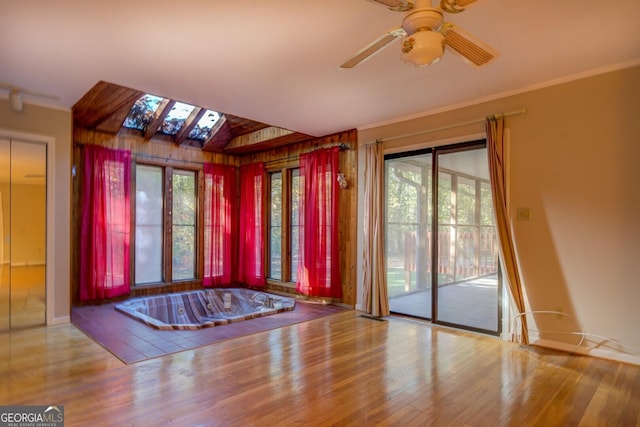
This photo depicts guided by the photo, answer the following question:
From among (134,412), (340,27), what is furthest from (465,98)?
(134,412)

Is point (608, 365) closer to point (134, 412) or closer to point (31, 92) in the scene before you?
point (134, 412)

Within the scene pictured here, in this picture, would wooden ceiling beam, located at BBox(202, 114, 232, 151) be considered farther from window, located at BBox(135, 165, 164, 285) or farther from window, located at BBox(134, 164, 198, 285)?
window, located at BBox(135, 165, 164, 285)

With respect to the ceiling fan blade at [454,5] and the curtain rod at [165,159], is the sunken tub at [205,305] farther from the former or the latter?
the ceiling fan blade at [454,5]

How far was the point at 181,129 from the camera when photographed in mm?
5539

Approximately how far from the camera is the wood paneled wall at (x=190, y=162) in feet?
15.7

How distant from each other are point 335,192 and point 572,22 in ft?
10.8

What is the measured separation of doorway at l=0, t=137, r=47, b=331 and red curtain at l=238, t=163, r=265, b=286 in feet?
9.67

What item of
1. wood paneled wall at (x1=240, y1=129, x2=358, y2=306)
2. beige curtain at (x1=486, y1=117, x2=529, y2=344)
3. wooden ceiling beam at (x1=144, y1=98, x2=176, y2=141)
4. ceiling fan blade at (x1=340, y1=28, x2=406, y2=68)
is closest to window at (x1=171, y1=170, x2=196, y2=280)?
wooden ceiling beam at (x1=144, y1=98, x2=176, y2=141)

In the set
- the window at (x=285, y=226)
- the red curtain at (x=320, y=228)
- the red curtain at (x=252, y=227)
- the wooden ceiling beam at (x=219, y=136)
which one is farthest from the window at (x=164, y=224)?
the red curtain at (x=320, y=228)

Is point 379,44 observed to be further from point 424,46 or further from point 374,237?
point 374,237

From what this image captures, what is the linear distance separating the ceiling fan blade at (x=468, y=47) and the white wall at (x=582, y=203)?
1.68 meters

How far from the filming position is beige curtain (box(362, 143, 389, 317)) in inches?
179

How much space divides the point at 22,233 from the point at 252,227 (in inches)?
124

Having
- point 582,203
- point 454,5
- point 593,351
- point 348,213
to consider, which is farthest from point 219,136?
point 593,351
